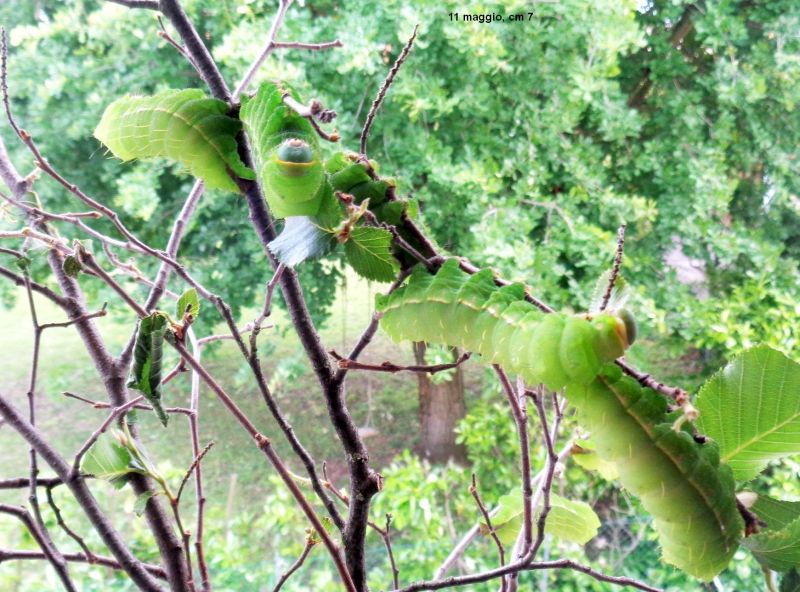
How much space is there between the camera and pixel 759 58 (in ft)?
4.15

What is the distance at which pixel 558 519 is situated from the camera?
0.39m

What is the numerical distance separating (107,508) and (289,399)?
0.73 m

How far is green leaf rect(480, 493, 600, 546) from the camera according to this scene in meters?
0.38

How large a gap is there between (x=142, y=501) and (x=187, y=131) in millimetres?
191

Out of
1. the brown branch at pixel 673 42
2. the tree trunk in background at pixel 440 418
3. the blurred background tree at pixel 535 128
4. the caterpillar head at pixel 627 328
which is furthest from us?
the tree trunk in background at pixel 440 418

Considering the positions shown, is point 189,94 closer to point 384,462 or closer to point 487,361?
point 487,361

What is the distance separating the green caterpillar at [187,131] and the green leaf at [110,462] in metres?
0.15

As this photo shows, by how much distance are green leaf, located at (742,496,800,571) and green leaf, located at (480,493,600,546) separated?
0.16 m

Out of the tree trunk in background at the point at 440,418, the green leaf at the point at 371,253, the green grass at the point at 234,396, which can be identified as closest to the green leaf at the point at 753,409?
the green leaf at the point at 371,253

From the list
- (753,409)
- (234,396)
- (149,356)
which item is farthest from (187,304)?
(234,396)

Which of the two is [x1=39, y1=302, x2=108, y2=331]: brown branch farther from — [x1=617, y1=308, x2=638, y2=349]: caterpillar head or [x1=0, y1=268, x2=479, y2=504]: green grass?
[x1=0, y1=268, x2=479, y2=504]: green grass

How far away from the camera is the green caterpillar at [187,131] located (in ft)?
0.90

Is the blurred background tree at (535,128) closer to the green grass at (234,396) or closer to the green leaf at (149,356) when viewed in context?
the green grass at (234,396)

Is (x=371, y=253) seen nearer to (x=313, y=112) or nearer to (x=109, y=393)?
(x=313, y=112)
